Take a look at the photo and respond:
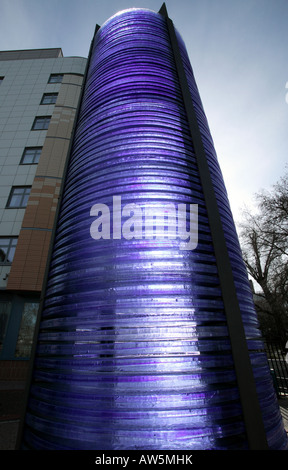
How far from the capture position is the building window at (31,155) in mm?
12436

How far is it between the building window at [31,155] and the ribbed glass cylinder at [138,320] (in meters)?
12.0

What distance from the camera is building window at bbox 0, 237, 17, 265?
10.3 metres

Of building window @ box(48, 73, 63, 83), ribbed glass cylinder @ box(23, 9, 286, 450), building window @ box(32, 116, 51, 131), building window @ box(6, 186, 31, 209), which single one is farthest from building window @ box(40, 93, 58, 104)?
ribbed glass cylinder @ box(23, 9, 286, 450)

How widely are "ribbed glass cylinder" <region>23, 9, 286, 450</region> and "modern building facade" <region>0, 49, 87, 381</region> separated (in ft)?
28.1

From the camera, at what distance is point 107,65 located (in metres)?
2.95

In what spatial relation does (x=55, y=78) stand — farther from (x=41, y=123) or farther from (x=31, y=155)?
(x=31, y=155)

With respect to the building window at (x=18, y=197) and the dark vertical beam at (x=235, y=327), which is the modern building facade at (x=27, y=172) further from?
the dark vertical beam at (x=235, y=327)

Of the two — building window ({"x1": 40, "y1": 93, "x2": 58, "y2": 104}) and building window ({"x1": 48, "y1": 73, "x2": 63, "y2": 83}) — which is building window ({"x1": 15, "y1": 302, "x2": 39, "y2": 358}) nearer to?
building window ({"x1": 40, "y1": 93, "x2": 58, "y2": 104})

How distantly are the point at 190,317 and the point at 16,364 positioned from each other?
10122 millimetres

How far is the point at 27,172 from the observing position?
474 inches

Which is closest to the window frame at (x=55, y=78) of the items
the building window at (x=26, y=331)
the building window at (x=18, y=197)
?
the building window at (x=18, y=197)

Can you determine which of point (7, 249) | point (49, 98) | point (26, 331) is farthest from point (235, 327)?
point (49, 98)

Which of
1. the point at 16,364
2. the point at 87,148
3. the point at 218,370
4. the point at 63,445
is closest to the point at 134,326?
the point at 218,370
